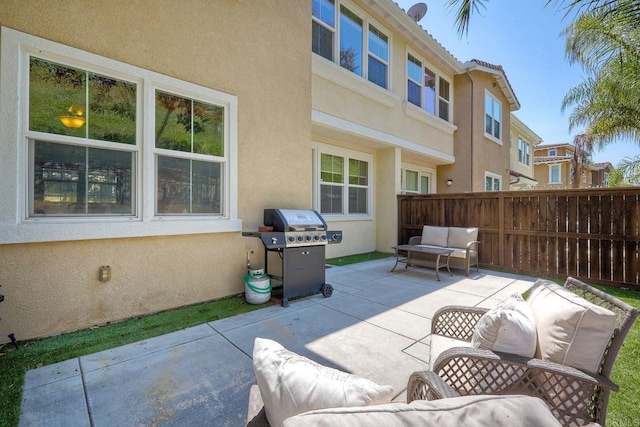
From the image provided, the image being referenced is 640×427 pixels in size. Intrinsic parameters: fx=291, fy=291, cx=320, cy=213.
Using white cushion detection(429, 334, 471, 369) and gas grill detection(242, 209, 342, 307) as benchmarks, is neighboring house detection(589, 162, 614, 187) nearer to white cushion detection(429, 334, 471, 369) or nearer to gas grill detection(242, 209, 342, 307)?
gas grill detection(242, 209, 342, 307)

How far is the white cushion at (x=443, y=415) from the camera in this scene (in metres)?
0.88

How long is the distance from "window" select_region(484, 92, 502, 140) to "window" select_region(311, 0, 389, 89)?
6.38 meters

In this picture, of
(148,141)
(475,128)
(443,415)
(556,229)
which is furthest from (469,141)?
(443,415)

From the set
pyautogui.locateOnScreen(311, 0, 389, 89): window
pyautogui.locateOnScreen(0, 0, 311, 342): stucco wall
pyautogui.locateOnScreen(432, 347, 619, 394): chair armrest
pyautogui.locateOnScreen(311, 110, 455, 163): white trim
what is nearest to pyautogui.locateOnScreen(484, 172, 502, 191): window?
pyautogui.locateOnScreen(311, 110, 455, 163): white trim

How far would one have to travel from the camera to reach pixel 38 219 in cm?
359

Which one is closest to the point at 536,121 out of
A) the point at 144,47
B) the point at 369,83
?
the point at 369,83

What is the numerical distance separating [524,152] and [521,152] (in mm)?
756

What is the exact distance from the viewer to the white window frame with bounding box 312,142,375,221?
8.48 m

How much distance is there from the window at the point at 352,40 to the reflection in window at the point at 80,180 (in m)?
5.57

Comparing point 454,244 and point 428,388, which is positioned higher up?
point 454,244

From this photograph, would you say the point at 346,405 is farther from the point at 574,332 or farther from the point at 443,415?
the point at 574,332

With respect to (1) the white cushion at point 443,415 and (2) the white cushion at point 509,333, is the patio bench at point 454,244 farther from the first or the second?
(1) the white cushion at point 443,415

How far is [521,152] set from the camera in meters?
19.9

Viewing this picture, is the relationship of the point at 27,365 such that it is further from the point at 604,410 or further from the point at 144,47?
the point at 604,410
